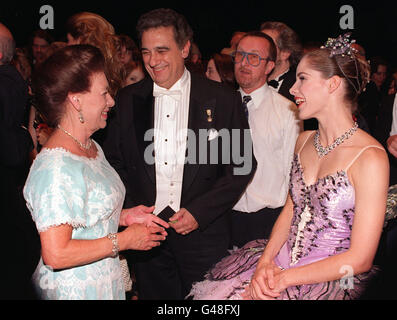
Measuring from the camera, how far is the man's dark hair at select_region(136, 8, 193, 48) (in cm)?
266

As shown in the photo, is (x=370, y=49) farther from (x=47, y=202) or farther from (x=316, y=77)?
(x=47, y=202)

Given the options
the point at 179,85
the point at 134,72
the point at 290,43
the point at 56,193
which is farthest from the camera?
the point at 134,72

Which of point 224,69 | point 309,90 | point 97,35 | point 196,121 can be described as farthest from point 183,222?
point 224,69

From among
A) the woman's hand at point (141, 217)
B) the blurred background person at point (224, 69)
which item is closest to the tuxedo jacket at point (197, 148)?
the woman's hand at point (141, 217)

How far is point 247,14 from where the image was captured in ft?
24.2

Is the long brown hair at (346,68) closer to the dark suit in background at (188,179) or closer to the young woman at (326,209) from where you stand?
the young woman at (326,209)

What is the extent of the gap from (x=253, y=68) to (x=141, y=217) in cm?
158

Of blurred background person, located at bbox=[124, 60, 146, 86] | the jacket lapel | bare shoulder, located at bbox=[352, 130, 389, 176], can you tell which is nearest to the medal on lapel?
the jacket lapel

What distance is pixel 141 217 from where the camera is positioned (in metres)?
2.32

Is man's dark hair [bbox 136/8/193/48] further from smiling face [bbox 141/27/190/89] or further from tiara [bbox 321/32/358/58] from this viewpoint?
tiara [bbox 321/32/358/58]

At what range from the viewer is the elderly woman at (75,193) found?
5.83ft

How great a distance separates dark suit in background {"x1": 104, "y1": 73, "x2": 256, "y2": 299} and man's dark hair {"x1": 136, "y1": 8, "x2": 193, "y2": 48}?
0.26 metres

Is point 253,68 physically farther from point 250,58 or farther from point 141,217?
point 141,217

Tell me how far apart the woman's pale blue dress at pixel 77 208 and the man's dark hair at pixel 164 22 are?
3.08ft
